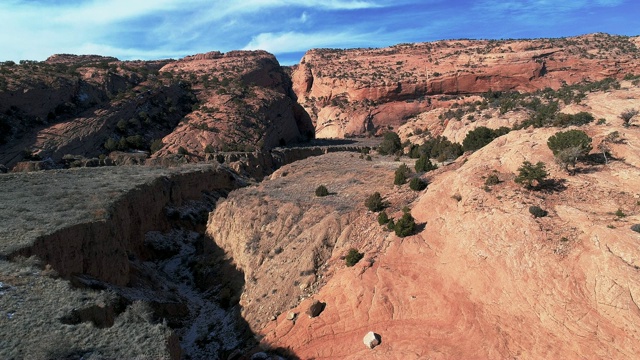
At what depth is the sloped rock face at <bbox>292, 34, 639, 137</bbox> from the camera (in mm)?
70875

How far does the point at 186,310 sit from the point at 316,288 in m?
7.58

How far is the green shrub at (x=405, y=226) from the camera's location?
19188 mm

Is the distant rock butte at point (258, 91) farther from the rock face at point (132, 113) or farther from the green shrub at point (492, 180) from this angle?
the green shrub at point (492, 180)

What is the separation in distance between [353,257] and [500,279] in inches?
250

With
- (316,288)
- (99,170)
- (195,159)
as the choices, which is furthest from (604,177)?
(195,159)

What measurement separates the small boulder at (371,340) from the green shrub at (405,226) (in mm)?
4995

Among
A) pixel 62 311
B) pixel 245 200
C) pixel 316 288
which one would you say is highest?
pixel 62 311

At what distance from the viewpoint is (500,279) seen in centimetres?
1573

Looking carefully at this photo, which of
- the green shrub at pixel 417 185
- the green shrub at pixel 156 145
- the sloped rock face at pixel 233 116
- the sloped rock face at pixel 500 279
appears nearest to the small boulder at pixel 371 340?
the sloped rock face at pixel 500 279

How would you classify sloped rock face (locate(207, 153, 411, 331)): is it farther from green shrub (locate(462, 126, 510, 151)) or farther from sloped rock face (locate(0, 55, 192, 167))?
sloped rock face (locate(0, 55, 192, 167))

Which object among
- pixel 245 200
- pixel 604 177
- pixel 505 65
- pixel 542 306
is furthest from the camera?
pixel 505 65

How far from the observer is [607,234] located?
47.7 ft

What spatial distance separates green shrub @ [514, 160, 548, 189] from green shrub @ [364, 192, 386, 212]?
6.78 metres

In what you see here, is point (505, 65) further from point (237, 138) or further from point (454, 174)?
point (454, 174)
